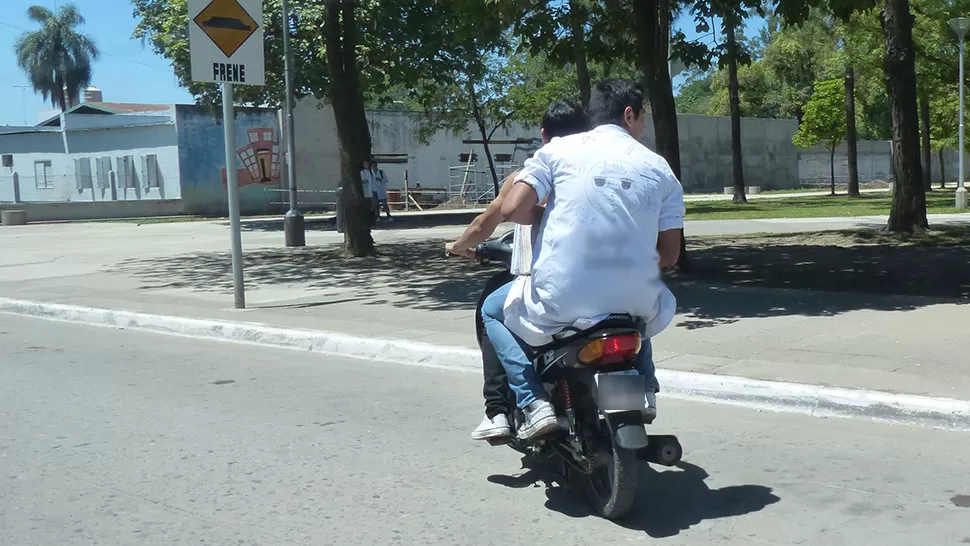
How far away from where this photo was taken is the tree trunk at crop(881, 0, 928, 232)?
16.5m

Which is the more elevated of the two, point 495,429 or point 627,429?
point 627,429

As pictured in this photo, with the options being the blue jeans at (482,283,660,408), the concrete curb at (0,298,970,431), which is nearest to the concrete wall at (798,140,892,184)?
the concrete curb at (0,298,970,431)

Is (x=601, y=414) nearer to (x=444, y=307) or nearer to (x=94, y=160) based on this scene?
(x=444, y=307)

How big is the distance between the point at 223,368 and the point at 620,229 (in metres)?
5.23

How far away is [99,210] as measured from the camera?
38.9 metres

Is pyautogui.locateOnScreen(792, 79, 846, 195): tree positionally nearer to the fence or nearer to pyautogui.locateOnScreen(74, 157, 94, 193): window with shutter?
the fence

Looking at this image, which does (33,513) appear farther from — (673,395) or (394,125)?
(394,125)

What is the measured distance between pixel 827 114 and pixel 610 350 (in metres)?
41.1

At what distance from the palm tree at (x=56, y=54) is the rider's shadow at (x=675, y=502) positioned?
276ft

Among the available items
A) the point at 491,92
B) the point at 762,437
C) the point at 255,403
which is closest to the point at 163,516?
the point at 255,403

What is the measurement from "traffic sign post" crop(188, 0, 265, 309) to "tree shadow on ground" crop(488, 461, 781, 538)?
21.7 feet

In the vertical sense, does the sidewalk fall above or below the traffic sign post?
below

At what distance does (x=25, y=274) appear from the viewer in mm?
16609

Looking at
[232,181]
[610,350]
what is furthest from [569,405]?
[232,181]
